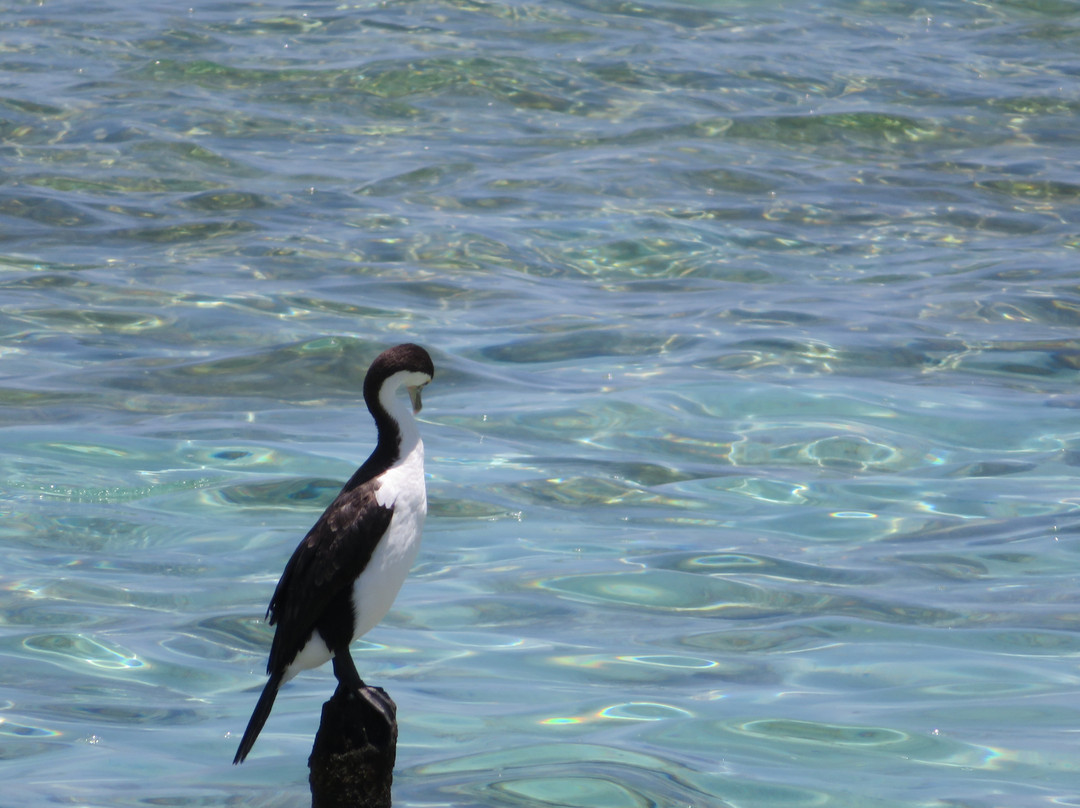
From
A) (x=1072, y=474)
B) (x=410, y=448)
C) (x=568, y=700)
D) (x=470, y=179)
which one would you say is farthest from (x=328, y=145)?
(x=410, y=448)

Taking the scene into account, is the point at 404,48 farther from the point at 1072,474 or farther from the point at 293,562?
the point at 293,562

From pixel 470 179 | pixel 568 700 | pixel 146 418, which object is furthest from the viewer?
pixel 470 179

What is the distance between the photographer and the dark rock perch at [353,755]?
3816 mm

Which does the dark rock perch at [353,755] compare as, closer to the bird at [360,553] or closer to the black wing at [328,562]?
the bird at [360,553]

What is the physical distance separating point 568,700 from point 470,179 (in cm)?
960

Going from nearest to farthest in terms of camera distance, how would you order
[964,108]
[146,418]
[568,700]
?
[568,700], [146,418], [964,108]

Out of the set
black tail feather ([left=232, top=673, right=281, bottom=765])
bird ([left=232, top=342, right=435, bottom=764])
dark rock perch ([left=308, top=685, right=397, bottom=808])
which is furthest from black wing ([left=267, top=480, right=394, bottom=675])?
dark rock perch ([left=308, top=685, right=397, bottom=808])

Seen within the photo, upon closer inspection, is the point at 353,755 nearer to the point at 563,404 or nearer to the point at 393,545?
the point at 393,545

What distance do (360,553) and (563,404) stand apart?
573cm

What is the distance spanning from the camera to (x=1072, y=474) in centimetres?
882

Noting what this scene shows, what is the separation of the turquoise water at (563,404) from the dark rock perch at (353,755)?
4.76 ft

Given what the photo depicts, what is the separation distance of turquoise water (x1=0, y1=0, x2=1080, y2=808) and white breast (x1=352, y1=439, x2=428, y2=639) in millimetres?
1347

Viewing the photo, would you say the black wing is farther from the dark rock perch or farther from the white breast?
the dark rock perch

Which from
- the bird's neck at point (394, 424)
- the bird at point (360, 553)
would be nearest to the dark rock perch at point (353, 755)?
the bird at point (360, 553)
